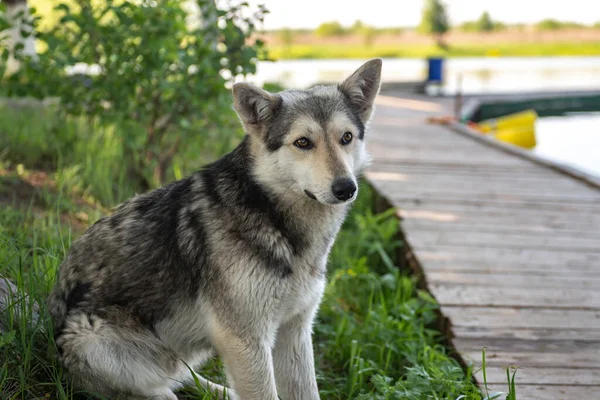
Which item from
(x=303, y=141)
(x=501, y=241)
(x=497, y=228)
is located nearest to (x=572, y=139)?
(x=497, y=228)

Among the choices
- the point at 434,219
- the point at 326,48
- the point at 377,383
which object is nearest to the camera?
the point at 377,383

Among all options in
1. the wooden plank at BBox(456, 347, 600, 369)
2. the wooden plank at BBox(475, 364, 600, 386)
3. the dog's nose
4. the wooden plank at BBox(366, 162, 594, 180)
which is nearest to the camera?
the dog's nose

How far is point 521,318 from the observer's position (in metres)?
3.76

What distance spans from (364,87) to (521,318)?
1749mm

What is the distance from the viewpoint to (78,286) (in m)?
2.64

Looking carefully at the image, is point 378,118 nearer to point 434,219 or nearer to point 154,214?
point 434,219

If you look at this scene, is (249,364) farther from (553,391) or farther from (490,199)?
(490,199)

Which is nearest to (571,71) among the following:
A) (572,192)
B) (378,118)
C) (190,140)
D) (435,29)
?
(435,29)

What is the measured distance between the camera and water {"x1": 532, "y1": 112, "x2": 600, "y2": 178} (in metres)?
14.3

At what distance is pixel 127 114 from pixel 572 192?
4.44 meters

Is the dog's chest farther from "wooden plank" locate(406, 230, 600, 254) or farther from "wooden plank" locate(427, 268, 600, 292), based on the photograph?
"wooden plank" locate(406, 230, 600, 254)

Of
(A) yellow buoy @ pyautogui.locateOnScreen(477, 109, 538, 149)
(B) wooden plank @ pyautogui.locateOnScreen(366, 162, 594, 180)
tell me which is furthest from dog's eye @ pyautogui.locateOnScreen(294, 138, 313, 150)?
(A) yellow buoy @ pyautogui.locateOnScreen(477, 109, 538, 149)

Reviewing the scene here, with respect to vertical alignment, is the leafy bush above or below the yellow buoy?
above

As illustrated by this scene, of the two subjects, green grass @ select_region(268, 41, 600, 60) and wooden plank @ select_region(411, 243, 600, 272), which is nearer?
wooden plank @ select_region(411, 243, 600, 272)
